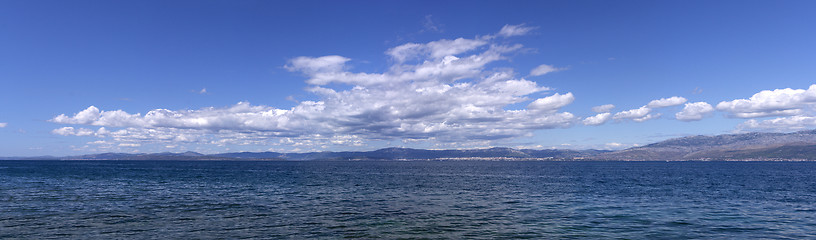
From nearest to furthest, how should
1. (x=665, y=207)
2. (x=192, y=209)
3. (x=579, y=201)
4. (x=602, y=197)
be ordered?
(x=192, y=209), (x=665, y=207), (x=579, y=201), (x=602, y=197)

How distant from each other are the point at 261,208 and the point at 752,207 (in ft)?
204

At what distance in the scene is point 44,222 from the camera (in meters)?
39.0

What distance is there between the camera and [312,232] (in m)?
36.0

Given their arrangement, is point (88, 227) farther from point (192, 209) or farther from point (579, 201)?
point (579, 201)

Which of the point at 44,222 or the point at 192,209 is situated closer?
the point at 44,222

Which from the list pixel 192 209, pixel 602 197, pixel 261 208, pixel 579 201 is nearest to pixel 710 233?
pixel 579 201

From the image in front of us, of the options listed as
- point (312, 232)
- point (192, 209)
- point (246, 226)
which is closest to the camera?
point (312, 232)

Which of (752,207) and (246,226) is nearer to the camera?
(246,226)

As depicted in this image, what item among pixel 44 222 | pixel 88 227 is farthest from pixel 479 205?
pixel 44 222

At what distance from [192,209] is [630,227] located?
4688 centimetres

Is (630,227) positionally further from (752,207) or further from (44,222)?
(44,222)

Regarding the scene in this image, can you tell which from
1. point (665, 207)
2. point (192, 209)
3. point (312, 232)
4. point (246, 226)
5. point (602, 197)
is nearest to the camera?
point (312, 232)

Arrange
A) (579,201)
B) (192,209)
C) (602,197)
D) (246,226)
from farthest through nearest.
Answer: (602,197), (579,201), (192,209), (246,226)

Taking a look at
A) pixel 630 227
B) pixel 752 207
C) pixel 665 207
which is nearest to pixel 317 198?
pixel 630 227
